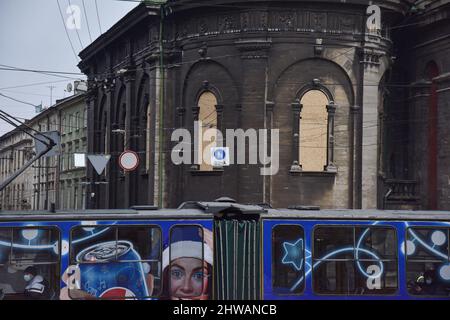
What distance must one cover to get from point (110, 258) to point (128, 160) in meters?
18.7

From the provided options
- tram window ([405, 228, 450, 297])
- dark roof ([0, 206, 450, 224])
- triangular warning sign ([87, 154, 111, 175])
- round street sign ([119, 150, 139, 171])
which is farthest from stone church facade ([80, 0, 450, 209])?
tram window ([405, 228, 450, 297])

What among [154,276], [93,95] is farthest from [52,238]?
[93,95]

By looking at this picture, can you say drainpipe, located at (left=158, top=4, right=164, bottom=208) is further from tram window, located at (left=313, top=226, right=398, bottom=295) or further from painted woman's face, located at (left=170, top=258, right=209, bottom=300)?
tram window, located at (left=313, top=226, right=398, bottom=295)

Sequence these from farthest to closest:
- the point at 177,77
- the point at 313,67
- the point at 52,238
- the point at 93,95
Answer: the point at 93,95 → the point at 177,77 → the point at 313,67 → the point at 52,238

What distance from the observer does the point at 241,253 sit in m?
14.8

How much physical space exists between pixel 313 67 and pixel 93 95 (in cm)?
2179

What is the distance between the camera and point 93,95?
166ft

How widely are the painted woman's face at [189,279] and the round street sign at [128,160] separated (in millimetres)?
18073

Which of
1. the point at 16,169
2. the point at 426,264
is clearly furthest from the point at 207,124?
the point at 16,169

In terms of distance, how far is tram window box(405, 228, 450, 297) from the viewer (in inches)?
591

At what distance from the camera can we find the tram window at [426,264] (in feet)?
49.3

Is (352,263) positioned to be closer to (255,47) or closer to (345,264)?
(345,264)

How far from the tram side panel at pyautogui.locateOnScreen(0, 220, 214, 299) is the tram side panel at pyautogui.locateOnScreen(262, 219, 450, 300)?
1373 millimetres
